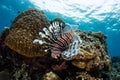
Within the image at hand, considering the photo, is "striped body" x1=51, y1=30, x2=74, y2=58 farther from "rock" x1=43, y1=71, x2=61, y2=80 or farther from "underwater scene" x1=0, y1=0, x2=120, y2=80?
"rock" x1=43, y1=71, x2=61, y2=80

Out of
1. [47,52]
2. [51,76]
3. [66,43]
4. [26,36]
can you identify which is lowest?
[51,76]

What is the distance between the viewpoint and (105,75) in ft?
23.0

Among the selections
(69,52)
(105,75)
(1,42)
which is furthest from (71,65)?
(1,42)

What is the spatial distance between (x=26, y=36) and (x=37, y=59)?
0.82m

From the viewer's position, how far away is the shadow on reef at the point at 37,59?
5164 millimetres

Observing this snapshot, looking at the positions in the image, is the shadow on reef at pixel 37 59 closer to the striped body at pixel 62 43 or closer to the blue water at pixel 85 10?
the striped body at pixel 62 43

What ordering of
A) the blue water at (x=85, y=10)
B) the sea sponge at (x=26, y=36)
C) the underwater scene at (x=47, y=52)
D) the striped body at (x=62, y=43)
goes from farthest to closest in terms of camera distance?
the blue water at (x=85, y=10), the sea sponge at (x=26, y=36), the underwater scene at (x=47, y=52), the striped body at (x=62, y=43)

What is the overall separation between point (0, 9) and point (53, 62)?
26.9m

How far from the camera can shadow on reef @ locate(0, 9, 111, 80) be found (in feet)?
16.9

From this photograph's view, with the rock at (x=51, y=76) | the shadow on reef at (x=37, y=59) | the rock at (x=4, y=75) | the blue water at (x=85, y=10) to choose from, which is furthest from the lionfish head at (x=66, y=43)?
the blue water at (x=85, y=10)

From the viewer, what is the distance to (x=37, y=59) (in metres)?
5.68

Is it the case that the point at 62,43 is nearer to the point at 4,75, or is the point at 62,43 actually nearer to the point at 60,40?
the point at 60,40

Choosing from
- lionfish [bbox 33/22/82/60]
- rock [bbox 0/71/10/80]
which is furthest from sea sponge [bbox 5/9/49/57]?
rock [bbox 0/71/10/80]

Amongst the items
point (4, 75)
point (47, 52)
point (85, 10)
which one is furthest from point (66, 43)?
point (85, 10)
